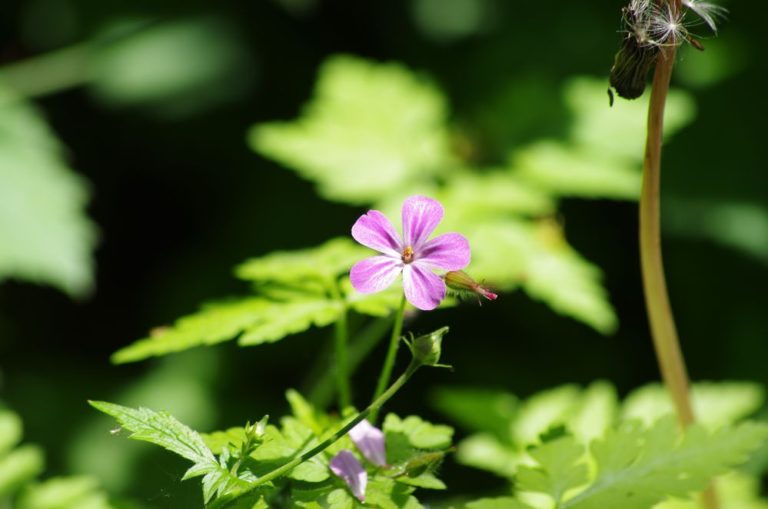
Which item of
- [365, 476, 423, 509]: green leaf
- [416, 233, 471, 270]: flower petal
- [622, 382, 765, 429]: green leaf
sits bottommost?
[365, 476, 423, 509]: green leaf

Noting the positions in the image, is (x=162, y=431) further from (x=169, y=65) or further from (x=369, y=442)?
(x=169, y=65)

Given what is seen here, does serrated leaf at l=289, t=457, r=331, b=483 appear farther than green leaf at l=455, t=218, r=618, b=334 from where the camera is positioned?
No

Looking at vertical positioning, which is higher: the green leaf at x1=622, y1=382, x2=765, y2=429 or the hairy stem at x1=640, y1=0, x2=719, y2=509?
the green leaf at x1=622, y1=382, x2=765, y2=429

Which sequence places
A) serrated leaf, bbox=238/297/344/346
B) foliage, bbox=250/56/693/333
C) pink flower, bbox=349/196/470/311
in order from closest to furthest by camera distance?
pink flower, bbox=349/196/470/311 < serrated leaf, bbox=238/297/344/346 < foliage, bbox=250/56/693/333

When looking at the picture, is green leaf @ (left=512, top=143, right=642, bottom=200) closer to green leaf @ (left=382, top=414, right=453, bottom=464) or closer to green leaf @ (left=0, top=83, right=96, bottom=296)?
→ green leaf @ (left=0, top=83, right=96, bottom=296)

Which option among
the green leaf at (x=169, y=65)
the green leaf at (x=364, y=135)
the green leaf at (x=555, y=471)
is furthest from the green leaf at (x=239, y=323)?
the green leaf at (x=169, y=65)

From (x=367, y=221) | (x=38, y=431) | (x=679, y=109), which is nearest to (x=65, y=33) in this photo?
(x=38, y=431)

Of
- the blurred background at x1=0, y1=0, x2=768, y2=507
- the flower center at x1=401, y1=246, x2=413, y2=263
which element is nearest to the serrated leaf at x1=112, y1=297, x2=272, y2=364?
the flower center at x1=401, y1=246, x2=413, y2=263
